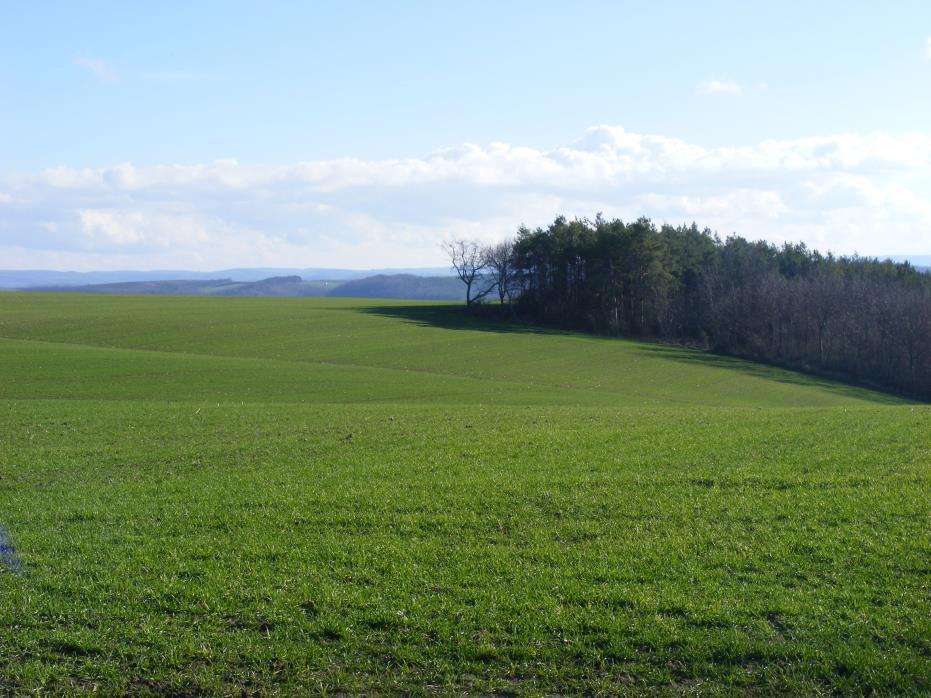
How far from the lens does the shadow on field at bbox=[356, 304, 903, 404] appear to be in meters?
63.1

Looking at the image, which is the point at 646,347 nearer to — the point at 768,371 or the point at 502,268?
the point at 768,371

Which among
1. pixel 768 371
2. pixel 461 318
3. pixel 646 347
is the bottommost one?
pixel 768 371

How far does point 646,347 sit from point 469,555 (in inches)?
2924

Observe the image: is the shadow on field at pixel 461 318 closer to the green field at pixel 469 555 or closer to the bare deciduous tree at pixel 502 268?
the bare deciduous tree at pixel 502 268

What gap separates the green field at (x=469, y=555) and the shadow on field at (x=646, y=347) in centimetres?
4168

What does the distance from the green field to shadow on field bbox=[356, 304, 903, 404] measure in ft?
137

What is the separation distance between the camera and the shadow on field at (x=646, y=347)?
63.1m

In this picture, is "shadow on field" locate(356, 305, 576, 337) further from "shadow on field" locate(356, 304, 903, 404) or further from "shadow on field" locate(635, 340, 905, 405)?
"shadow on field" locate(635, 340, 905, 405)

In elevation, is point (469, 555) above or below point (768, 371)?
above

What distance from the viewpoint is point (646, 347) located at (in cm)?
8212

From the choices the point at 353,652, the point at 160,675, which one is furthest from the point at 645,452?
the point at 160,675

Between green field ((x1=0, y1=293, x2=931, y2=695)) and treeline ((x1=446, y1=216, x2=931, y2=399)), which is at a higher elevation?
treeline ((x1=446, y1=216, x2=931, y2=399))

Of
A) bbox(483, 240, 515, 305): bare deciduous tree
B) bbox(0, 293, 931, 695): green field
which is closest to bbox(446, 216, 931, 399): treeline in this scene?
bbox(483, 240, 515, 305): bare deciduous tree

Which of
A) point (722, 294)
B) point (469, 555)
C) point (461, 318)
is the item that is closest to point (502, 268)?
point (461, 318)
